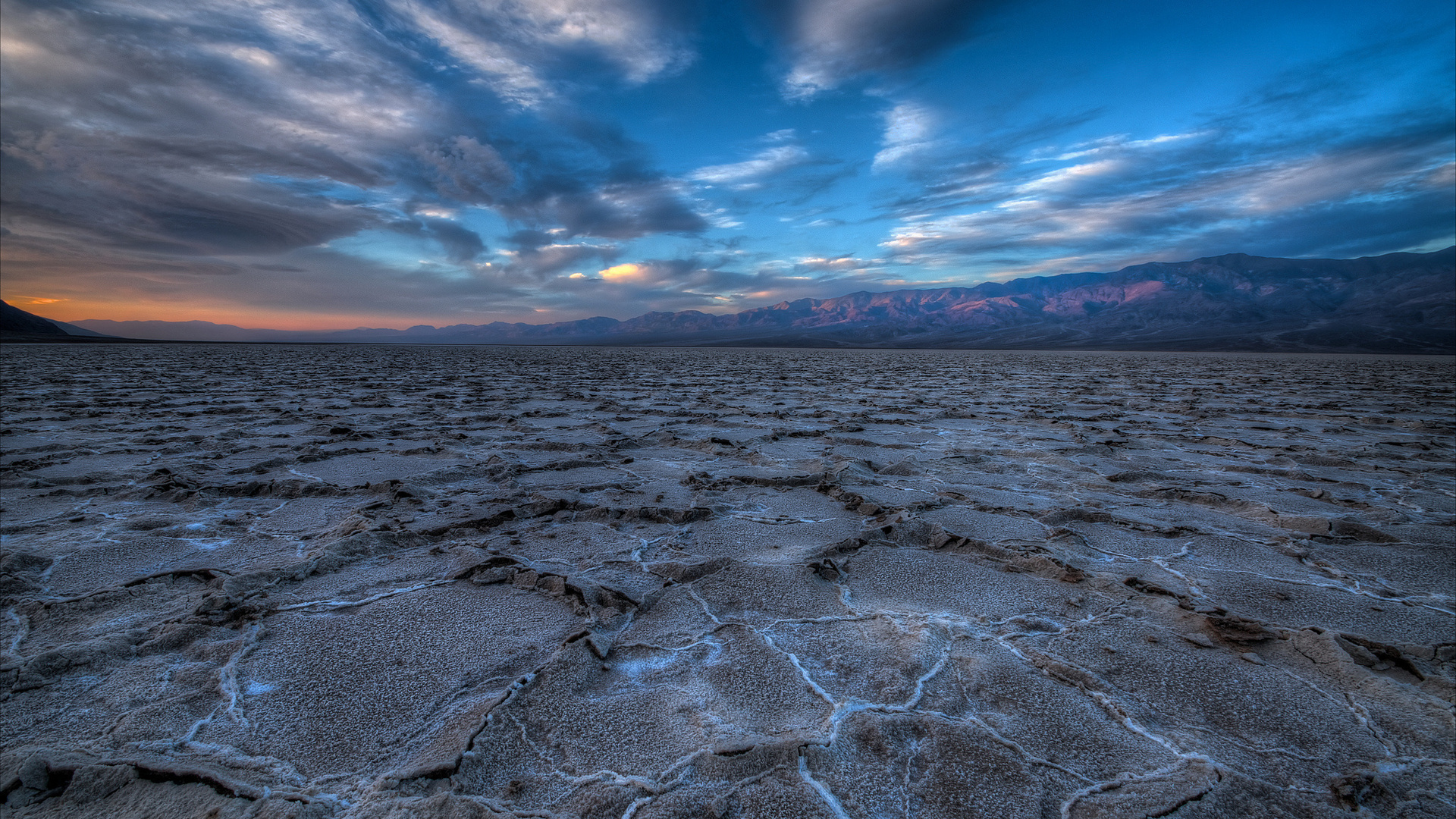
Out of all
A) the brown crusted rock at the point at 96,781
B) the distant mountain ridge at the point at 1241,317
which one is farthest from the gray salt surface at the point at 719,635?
the distant mountain ridge at the point at 1241,317

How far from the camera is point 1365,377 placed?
52.9 ft

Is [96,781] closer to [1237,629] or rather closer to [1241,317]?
[1237,629]

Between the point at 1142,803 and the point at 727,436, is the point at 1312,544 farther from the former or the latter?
the point at 727,436

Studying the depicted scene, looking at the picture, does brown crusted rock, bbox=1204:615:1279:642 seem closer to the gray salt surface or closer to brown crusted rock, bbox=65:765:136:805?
the gray salt surface

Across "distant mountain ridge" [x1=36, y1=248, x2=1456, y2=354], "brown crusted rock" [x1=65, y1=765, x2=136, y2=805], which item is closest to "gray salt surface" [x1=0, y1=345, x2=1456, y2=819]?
"brown crusted rock" [x1=65, y1=765, x2=136, y2=805]

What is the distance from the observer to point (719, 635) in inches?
84.2

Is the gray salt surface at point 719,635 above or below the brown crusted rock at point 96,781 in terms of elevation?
below

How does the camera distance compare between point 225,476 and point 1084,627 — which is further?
point 225,476

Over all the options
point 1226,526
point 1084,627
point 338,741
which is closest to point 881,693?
point 1084,627

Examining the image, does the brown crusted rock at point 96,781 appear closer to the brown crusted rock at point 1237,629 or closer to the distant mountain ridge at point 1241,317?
the brown crusted rock at point 1237,629

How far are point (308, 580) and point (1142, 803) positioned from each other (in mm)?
2957

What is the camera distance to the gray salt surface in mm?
1408

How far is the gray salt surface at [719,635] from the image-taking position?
55.4 inches

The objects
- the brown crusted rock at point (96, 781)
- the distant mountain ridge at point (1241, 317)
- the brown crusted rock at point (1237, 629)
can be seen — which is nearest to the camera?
the brown crusted rock at point (96, 781)
